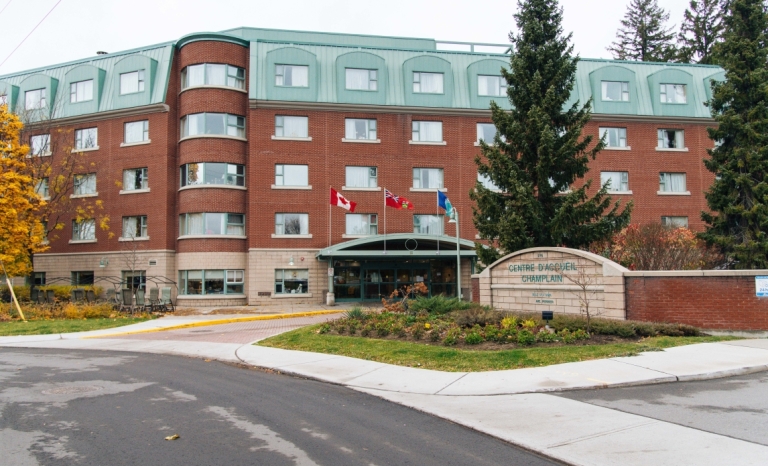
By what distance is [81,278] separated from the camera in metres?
35.8

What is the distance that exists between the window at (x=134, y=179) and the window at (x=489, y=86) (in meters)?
20.6

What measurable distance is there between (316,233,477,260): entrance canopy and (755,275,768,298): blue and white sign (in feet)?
58.5

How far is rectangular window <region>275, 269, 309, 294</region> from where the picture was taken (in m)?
33.2

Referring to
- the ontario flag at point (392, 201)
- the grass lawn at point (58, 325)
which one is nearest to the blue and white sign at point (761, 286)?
the ontario flag at point (392, 201)

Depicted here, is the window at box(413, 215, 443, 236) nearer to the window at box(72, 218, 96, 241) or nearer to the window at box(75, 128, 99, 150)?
the window at box(72, 218, 96, 241)

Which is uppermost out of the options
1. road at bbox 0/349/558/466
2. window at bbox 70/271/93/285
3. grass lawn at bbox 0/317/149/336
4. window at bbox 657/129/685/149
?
window at bbox 657/129/685/149

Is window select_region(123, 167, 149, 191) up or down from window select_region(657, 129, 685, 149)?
down

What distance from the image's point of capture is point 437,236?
104 feet

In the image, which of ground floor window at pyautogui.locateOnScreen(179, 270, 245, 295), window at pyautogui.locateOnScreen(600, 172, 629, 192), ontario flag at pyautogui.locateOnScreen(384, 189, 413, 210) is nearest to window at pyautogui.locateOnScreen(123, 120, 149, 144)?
ground floor window at pyautogui.locateOnScreen(179, 270, 245, 295)

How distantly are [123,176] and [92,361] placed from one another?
24.3 meters

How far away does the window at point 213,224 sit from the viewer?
33031 mm

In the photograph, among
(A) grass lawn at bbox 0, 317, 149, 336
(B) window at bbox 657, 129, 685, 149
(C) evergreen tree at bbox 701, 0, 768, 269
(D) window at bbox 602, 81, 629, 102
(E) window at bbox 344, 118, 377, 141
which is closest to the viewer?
(A) grass lawn at bbox 0, 317, 149, 336

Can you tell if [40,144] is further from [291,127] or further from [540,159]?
[540,159]

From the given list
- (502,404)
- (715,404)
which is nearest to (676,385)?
(715,404)
